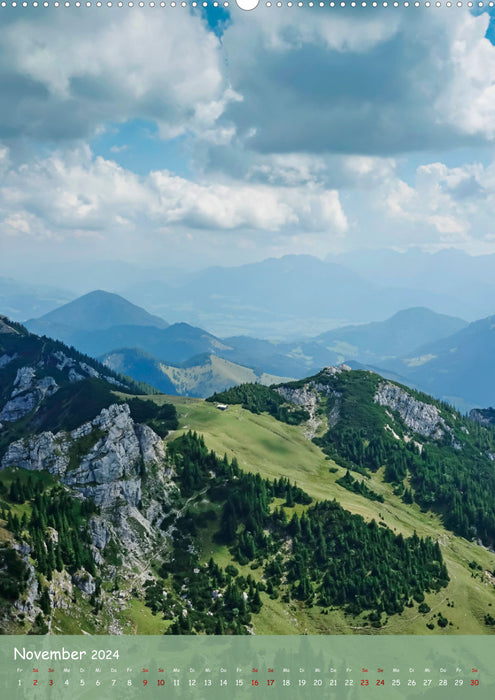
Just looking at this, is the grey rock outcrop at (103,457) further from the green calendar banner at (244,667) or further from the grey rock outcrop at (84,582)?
the green calendar banner at (244,667)

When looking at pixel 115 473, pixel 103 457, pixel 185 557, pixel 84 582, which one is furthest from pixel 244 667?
pixel 103 457

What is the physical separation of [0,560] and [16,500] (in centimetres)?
3934

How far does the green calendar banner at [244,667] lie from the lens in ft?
267

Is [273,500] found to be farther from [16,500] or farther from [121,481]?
[16,500]

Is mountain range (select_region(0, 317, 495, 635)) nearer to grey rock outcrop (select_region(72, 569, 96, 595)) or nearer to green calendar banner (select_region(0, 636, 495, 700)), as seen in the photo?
grey rock outcrop (select_region(72, 569, 96, 595))

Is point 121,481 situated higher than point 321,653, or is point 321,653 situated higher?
point 121,481

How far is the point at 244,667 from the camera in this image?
118 m

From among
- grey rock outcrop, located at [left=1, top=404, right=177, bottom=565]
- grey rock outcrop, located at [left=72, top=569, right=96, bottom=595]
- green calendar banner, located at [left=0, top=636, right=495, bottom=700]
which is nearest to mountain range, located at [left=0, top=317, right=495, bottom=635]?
grey rock outcrop, located at [left=72, top=569, right=96, bottom=595]

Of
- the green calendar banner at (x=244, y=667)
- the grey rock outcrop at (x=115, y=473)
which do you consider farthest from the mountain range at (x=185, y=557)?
the green calendar banner at (x=244, y=667)

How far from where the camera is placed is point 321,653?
400ft

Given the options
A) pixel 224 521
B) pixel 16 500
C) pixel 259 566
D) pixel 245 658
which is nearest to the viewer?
pixel 245 658

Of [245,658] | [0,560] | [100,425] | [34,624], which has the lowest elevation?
[245,658]

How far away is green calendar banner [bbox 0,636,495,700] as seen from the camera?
81.4 m

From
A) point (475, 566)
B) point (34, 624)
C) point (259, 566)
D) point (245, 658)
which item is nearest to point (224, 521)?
point (259, 566)
